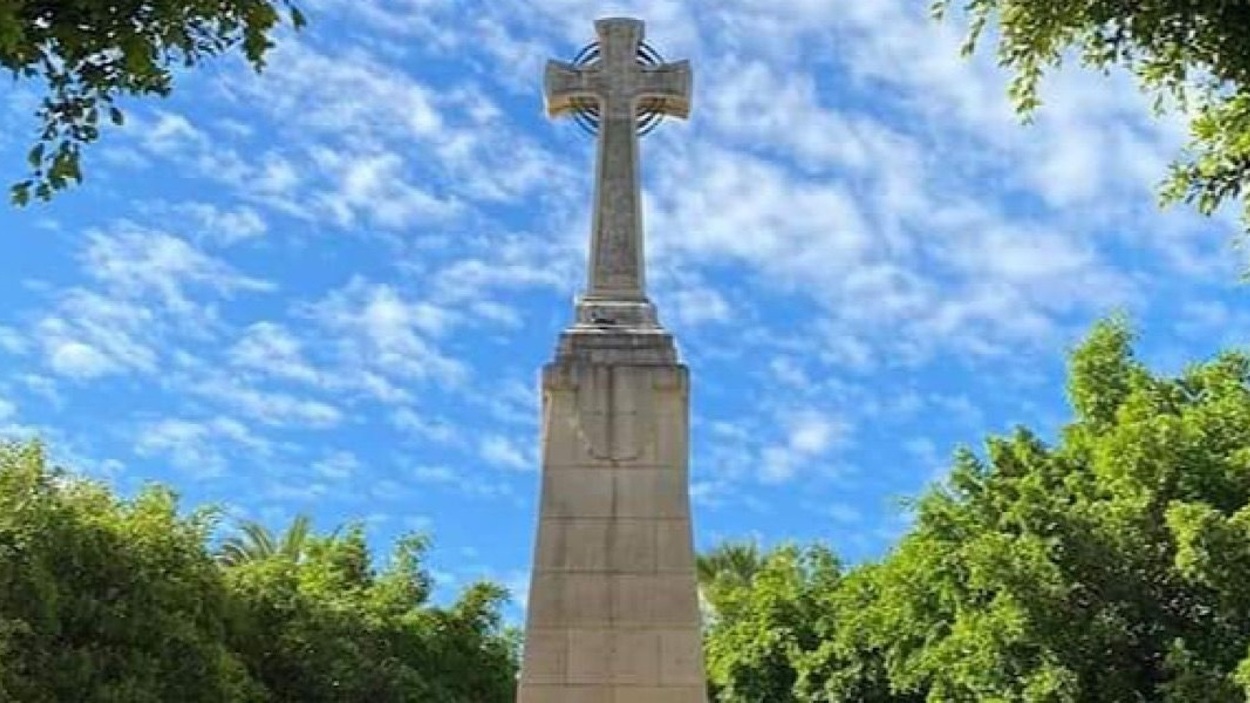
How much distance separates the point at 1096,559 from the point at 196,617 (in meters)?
10.5

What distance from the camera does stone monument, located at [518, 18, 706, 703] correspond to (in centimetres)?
1190

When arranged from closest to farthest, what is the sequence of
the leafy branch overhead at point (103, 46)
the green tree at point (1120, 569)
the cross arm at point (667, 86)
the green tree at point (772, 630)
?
the leafy branch overhead at point (103, 46) < the cross arm at point (667, 86) < the green tree at point (1120, 569) < the green tree at point (772, 630)

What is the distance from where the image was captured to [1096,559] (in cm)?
2005

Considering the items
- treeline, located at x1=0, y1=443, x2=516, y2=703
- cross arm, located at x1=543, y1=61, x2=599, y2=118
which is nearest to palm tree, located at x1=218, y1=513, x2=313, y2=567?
treeline, located at x1=0, y1=443, x2=516, y2=703

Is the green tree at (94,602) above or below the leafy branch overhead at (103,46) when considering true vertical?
above

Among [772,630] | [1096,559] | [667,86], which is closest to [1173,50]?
[667,86]

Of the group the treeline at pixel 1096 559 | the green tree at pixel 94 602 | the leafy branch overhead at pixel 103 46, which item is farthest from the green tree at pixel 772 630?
the leafy branch overhead at pixel 103 46

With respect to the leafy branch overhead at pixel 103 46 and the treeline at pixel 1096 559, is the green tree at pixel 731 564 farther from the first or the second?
the leafy branch overhead at pixel 103 46

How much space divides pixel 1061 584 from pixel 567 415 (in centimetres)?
940

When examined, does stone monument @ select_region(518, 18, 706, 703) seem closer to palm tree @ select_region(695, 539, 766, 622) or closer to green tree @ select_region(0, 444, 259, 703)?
green tree @ select_region(0, 444, 259, 703)

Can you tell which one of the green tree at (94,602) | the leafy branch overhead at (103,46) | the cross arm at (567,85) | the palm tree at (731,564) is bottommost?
the leafy branch overhead at (103,46)

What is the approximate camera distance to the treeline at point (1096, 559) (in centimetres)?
1947

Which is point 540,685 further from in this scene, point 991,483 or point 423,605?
point 423,605

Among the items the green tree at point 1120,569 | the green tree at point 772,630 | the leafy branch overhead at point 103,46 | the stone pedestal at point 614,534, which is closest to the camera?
the leafy branch overhead at point 103,46
